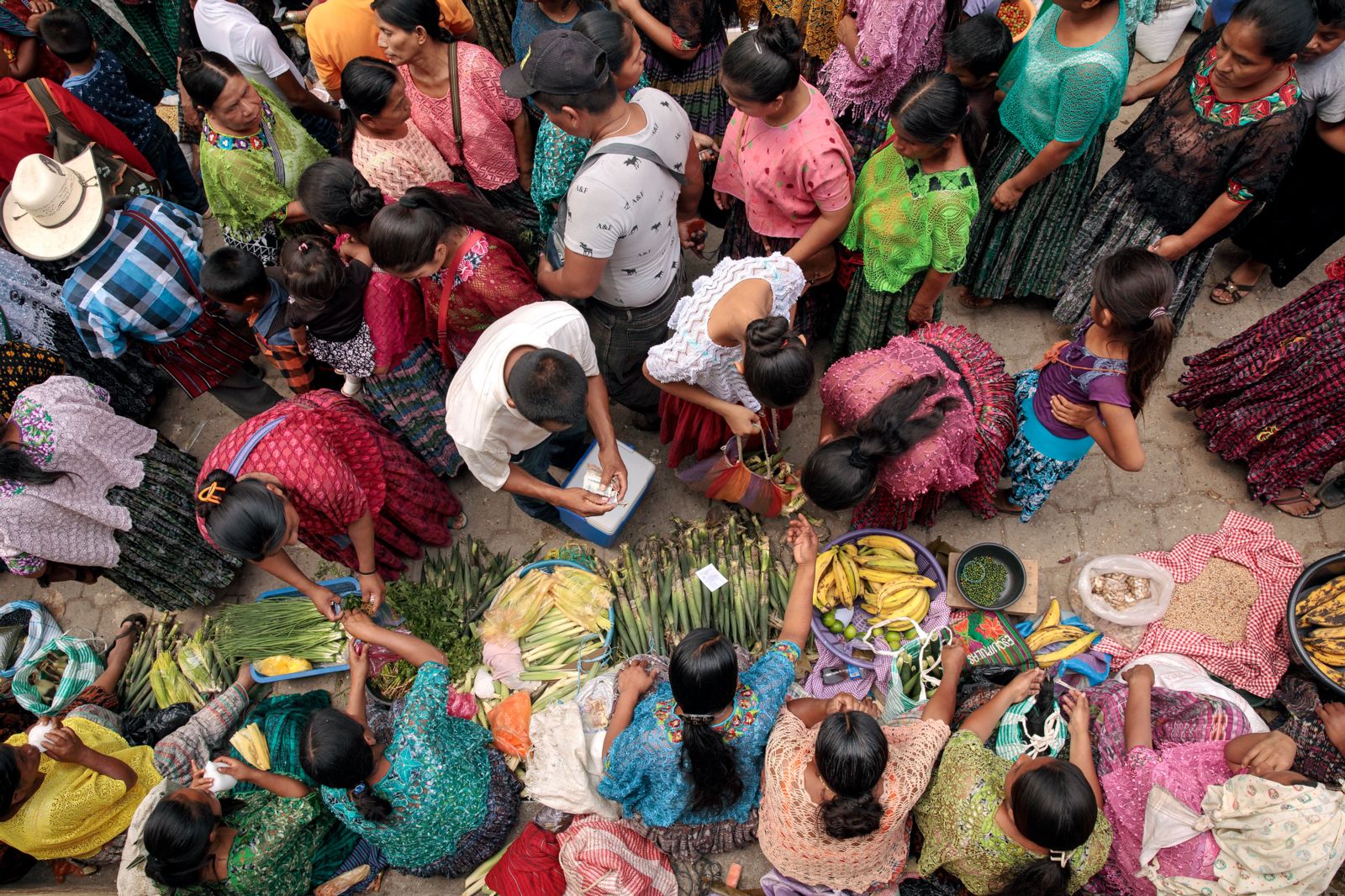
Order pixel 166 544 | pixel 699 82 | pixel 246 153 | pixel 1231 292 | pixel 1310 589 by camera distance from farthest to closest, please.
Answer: pixel 699 82
pixel 1231 292
pixel 166 544
pixel 246 153
pixel 1310 589

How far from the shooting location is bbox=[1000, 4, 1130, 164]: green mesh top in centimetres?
334

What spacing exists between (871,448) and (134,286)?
12.0ft

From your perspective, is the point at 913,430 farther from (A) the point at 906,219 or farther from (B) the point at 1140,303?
(A) the point at 906,219

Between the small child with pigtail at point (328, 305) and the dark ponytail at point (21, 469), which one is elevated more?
the small child with pigtail at point (328, 305)

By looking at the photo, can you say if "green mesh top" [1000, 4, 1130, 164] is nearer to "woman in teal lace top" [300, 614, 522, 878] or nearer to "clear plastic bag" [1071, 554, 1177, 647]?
"clear plastic bag" [1071, 554, 1177, 647]

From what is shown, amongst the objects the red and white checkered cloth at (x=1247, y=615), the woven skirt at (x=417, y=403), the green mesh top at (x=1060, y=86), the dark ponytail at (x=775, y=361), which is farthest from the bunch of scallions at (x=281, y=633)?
the green mesh top at (x=1060, y=86)

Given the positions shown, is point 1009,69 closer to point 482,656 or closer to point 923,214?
point 923,214

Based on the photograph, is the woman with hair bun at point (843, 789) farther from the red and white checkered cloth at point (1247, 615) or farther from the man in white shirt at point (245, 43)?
the man in white shirt at point (245, 43)

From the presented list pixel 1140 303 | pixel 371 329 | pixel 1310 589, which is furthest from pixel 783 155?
pixel 1310 589

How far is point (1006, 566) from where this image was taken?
375 centimetres

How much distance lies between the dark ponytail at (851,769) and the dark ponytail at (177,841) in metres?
2.40

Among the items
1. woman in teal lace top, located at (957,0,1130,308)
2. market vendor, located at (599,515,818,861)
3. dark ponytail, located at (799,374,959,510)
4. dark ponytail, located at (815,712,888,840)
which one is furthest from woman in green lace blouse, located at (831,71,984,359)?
dark ponytail, located at (815,712,888,840)

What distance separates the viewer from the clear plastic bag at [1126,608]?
140 inches

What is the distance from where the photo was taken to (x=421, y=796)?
3.05 metres
